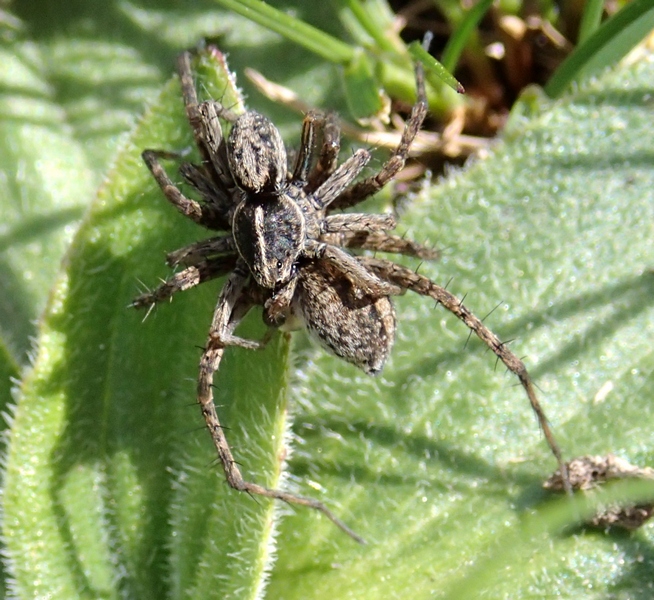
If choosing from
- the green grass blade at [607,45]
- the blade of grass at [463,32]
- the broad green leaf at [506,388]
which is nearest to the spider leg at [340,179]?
the broad green leaf at [506,388]

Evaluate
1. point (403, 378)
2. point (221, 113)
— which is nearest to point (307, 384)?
point (403, 378)

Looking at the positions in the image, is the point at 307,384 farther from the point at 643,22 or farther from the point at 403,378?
the point at 643,22

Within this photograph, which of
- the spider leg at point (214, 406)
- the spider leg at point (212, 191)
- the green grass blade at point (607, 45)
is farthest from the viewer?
the spider leg at point (212, 191)

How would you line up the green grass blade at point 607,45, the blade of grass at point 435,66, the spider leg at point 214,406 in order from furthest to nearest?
the green grass blade at point 607,45
the blade of grass at point 435,66
the spider leg at point 214,406

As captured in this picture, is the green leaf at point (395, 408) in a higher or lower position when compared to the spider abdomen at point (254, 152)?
lower

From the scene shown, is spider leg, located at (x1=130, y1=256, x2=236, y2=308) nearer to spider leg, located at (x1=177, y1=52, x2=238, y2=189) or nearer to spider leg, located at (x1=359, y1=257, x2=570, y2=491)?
spider leg, located at (x1=177, y1=52, x2=238, y2=189)

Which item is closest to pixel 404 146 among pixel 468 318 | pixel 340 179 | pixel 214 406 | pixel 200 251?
pixel 340 179

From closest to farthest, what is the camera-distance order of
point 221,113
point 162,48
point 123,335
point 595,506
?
point 595,506 → point 123,335 → point 221,113 → point 162,48

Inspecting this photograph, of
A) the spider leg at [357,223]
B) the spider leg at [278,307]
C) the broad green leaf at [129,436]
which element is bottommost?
the broad green leaf at [129,436]

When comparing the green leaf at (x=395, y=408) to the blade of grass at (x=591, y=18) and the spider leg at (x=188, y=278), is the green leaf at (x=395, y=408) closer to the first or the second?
→ the spider leg at (x=188, y=278)
